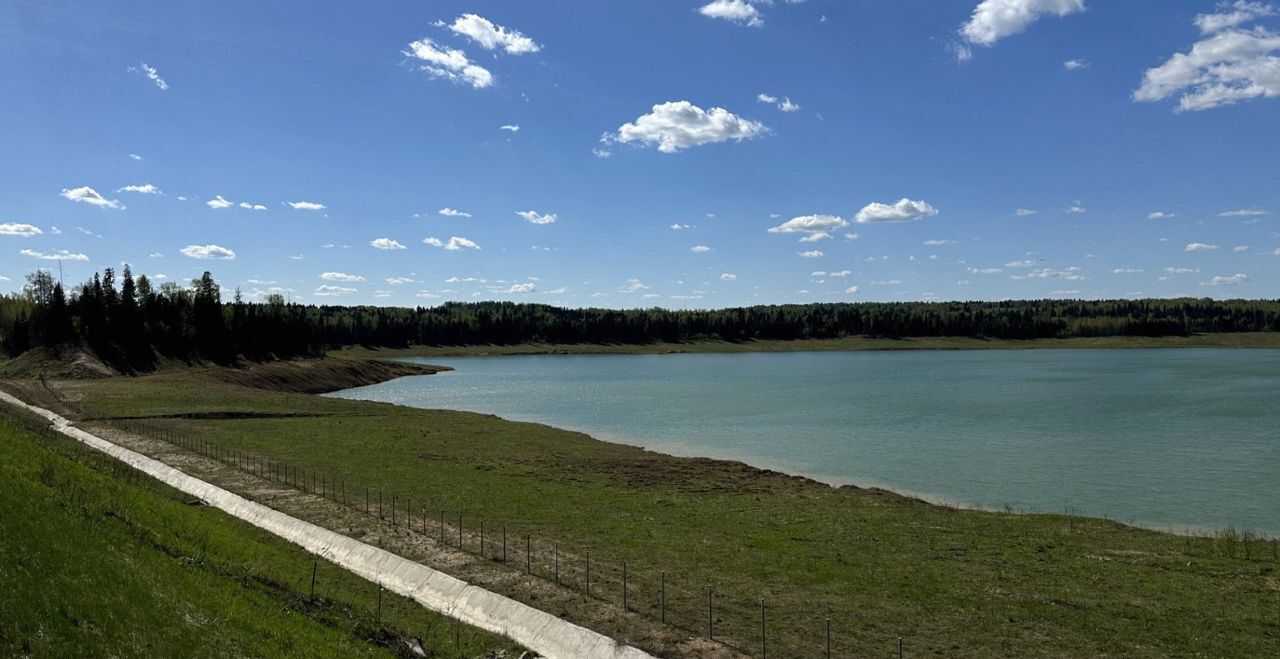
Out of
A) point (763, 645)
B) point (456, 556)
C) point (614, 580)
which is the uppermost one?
point (763, 645)

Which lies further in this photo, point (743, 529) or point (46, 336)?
point (46, 336)

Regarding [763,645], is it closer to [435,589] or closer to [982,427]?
[435,589]

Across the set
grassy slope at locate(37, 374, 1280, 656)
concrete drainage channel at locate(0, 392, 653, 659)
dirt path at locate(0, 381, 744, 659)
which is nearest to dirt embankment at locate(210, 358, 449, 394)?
grassy slope at locate(37, 374, 1280, 656)

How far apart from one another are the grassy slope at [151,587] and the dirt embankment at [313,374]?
98066mm

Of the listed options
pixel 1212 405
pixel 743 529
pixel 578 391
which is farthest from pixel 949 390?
pixel 743 529

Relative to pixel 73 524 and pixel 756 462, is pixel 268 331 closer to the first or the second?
pixel 756 462

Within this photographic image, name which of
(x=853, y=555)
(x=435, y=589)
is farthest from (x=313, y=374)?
(x=853, y=555)

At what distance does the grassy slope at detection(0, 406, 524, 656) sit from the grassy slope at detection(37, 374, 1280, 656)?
9615 millimetres

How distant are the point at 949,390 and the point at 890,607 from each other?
111 metres

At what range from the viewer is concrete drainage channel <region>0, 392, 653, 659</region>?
24.2 m

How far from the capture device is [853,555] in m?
33.7

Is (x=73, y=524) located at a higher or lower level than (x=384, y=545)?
higher

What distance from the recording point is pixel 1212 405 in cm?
9800

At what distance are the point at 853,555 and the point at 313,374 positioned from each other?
449ft
